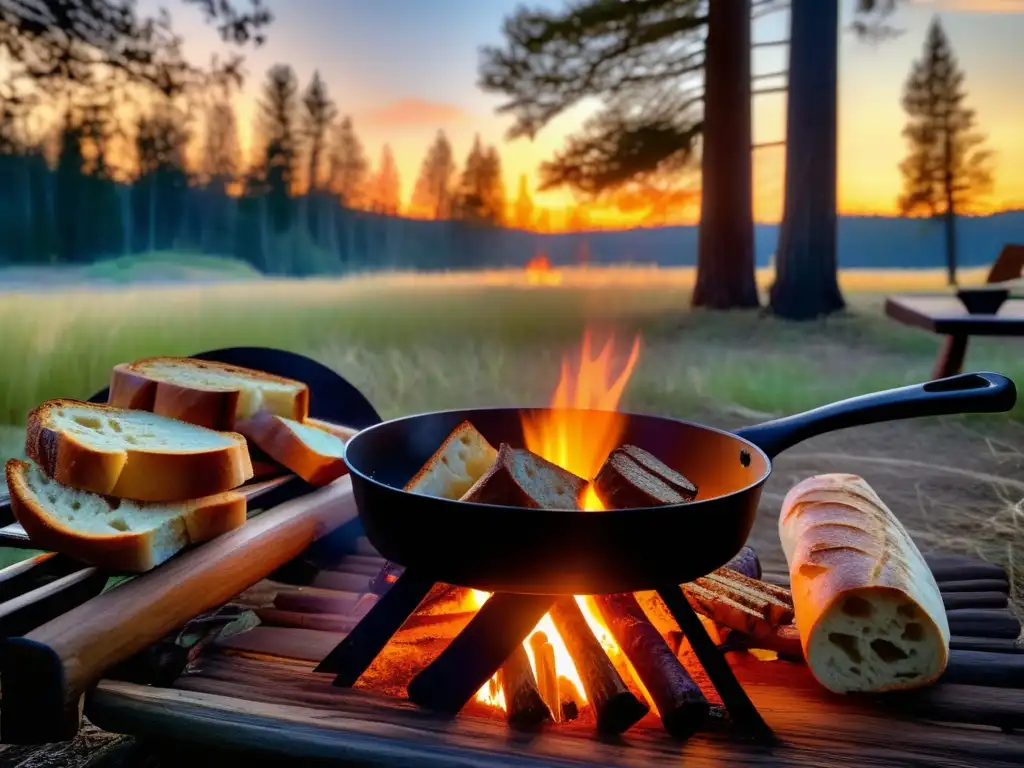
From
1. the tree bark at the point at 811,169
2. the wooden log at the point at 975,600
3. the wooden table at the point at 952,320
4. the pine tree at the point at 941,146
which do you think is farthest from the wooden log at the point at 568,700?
the tree bark at the point at 811,169

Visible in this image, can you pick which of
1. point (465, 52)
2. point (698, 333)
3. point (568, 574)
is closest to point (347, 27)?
point (465, 52)

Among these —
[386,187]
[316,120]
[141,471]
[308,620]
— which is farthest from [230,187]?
[308,620]

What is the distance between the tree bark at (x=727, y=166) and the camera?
22.2 ft

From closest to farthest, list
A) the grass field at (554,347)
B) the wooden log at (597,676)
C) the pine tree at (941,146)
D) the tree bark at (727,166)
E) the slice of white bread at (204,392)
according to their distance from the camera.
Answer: the wooden log at (597,676), the slice of white bread at (204,392), the grass field at (554,347), the pine tree at (941,146), the tree bark at (727,166)

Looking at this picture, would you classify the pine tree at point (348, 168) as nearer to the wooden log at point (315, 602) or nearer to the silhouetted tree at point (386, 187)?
the silhouetted tree at point (386, 187)

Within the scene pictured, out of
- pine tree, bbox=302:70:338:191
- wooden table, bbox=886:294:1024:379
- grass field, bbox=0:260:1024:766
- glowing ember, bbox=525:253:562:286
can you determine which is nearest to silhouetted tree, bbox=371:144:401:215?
pine tree, bbox=302:70:338:191

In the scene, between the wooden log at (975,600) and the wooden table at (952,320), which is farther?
the wooden table at (952,320)

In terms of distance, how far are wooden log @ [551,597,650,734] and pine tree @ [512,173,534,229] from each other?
15.2 feet

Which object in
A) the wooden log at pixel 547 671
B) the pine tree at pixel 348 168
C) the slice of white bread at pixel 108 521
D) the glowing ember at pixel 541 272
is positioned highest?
the pine tree at pixel 348 168

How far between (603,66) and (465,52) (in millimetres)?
1544

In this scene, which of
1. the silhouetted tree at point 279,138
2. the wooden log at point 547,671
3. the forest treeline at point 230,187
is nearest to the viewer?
the wooden log at point 547,671

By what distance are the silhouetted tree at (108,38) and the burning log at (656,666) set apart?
4862mm

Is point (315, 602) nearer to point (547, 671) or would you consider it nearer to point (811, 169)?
point (547, 671)

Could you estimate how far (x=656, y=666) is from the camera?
1450mm
